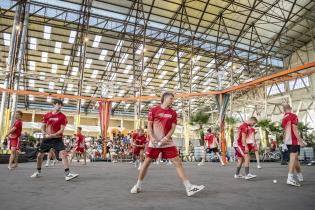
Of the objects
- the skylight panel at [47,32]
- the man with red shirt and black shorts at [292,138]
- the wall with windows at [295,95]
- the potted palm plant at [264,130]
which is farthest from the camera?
the wall with windows at [295,95]

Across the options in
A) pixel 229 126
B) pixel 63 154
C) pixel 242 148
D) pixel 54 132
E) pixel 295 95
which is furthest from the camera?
pixel 295 95

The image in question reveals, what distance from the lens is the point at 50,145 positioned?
5340 millimetres

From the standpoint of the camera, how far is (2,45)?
2236 cm

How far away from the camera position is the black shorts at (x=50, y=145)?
5301 millimetres

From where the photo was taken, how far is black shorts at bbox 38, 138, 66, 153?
5.30m

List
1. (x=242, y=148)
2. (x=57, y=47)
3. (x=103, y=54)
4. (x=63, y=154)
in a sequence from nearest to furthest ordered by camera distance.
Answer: (x=63, y=154), (x=242, y=148), (x=57, y=47), (x=103, y=54)

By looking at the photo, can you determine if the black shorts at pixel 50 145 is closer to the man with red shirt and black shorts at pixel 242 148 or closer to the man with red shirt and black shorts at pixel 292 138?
the man with red shirt and black shorts at pixel 242 148

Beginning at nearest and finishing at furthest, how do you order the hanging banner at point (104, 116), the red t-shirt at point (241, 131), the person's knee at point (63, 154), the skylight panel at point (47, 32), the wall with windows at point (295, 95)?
the person's knee at point (63, 154), the red t-shirt at point (241, 131), the hanging banner at point (104, 116), the skylight panel at point (47, 32), the wall with windows at point (295, 95)

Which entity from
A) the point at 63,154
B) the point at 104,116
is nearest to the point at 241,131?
the point at 63,154

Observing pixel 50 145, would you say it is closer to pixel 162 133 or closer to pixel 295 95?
pixel 162 133

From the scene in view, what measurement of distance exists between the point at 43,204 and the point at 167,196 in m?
1.56

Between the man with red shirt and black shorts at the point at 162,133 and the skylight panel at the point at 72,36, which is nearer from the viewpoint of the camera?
the man with red shirt and black shorts at the point at 162,133

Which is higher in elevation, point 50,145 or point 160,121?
point 160,121

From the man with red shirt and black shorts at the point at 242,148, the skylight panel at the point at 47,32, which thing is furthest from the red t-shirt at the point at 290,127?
the skylight panel at the point at 47,32
